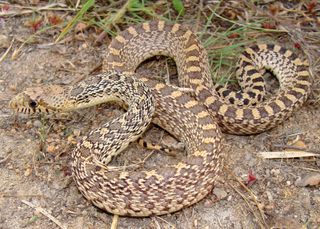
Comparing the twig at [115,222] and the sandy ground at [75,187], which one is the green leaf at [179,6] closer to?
the sandy ground at [75,187]

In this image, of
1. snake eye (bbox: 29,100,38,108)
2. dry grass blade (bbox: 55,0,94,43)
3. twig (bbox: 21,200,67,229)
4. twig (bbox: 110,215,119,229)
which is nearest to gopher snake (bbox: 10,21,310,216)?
snake eye (bbox: 29,100,38,108)

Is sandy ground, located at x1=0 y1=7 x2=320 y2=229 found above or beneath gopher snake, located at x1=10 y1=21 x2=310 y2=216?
beneath

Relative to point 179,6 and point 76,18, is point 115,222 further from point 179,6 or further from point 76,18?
point 179,6

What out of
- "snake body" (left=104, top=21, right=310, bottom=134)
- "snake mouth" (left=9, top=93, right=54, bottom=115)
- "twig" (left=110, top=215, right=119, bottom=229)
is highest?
"snake mouth" (left=9, top=93, right=54, bottom=115)

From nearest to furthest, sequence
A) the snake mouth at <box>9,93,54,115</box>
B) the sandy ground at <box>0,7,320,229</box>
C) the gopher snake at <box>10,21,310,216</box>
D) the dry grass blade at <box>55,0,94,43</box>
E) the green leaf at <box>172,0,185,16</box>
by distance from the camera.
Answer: the gopher snake at <box>10,21,310,216</box> → the sandy ground at <box>0,7,320,229</box> → the snake mouth at <box>9,93,54,115</box> → the dry grass blade at <box>55,0,94,43</box> → the green leaf at <box>172,0,185,16</box>

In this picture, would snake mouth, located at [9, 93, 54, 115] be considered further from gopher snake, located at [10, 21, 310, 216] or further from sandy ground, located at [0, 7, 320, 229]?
sandy ground, located at [0, 7, 320, 229]

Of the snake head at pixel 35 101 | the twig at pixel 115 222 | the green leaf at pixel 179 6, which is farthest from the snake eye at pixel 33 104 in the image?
the green leaf at pixel 179 6
